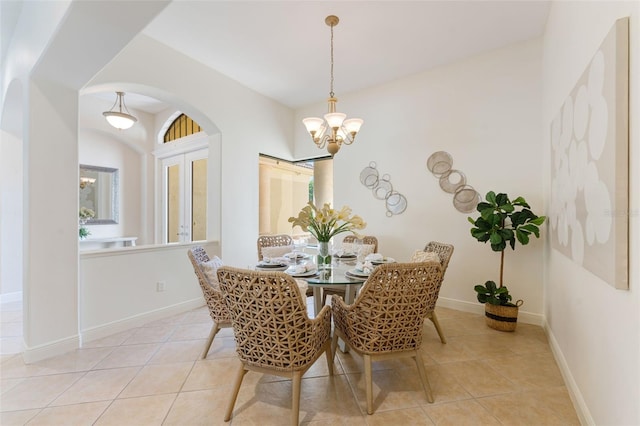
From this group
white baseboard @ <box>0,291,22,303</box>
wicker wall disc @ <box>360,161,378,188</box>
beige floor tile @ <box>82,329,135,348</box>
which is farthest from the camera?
wicker wall disc @ <box>360,161,378,188</box>

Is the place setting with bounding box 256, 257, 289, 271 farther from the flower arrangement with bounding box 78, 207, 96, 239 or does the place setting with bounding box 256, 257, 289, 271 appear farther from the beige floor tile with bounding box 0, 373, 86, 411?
the flower arrangement with bounding box 78, 207, 96, 239

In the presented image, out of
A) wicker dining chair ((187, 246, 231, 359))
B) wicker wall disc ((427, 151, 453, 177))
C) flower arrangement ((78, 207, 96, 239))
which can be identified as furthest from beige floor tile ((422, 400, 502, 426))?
flower arrangement ((78, 207, 96, 239))

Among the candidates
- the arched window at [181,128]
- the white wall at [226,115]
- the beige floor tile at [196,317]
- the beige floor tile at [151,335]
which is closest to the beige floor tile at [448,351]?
the beige floor tile at [196,317]

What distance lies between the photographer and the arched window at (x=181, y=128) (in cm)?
480

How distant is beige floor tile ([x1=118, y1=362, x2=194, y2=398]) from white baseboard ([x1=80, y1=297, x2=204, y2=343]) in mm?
952

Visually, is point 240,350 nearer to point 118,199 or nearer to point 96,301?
point 96,301

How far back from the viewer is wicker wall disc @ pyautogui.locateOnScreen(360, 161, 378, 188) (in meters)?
4.19

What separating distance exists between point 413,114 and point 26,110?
13.8 feet

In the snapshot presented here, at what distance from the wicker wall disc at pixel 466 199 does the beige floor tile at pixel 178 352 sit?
337 cm

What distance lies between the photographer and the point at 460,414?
67.4 inches

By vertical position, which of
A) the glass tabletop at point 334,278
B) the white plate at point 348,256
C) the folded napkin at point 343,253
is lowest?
the glass tabletop at point 334,278

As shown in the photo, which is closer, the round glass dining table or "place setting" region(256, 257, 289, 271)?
the round glass dining table

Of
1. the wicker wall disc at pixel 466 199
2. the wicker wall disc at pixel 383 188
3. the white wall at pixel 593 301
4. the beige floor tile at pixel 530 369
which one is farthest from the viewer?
the wicker wall disc at pixel 383 188

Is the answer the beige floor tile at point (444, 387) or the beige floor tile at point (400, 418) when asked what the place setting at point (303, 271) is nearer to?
the beige floor tile at point (400, 418)
